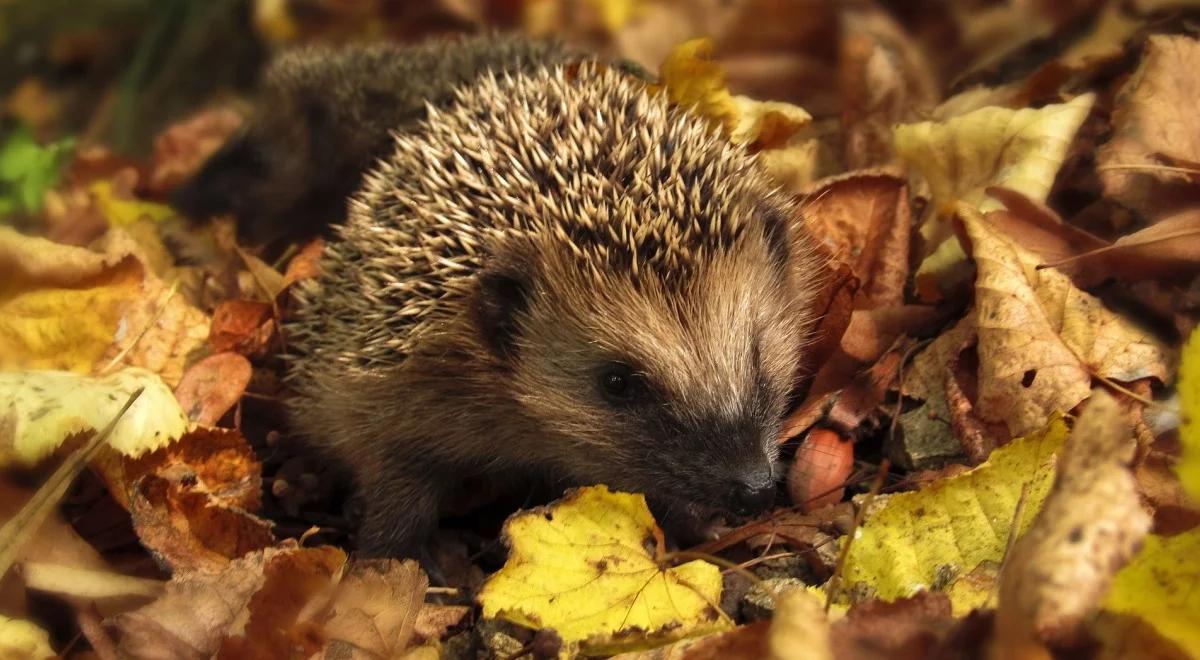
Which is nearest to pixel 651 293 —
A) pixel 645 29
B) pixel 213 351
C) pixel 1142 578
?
pixel 1142 578

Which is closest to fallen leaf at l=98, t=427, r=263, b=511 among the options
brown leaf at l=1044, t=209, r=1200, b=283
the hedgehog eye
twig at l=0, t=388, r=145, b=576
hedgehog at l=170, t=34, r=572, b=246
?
twig at l=0, t=388, r=145, b=576

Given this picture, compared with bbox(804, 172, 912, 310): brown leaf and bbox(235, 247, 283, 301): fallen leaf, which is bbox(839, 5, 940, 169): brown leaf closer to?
bbox(804, 172, 912, 310): brown leaf

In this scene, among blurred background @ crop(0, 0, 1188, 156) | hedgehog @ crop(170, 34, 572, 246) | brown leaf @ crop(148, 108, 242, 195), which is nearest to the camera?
hedgehog @ crop(170, 34, 572, 246)

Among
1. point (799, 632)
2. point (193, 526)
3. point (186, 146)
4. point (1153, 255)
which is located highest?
point (799, 632)

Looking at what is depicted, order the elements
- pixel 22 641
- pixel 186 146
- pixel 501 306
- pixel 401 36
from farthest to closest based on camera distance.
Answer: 1. pixel 401 36
2. pixel 186 146
3. pixel 501 306
4. pixel 22 641

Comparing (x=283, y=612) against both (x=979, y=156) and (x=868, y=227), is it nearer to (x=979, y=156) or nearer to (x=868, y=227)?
(x=868, y=227)

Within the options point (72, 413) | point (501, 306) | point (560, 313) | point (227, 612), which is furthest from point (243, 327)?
point (227, 612)
